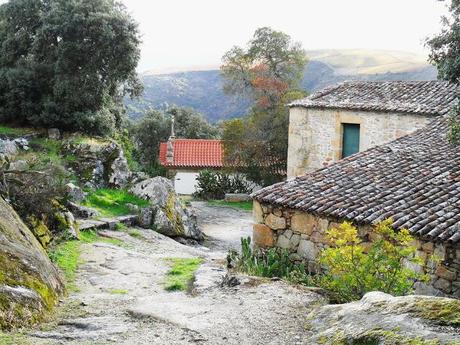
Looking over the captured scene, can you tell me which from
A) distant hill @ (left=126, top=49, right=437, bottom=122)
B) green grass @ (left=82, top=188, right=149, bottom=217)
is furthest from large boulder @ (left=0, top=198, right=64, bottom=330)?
distant hill @ (left=126, top=49, right=437, bottom=122)

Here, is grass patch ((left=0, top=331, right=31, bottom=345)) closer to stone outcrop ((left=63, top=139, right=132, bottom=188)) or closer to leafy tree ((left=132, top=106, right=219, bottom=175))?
stone outcrop ((left=63, top=139, right=132, bottom=188))

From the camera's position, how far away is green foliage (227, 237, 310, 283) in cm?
926

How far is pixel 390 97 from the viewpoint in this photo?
18.4 meters

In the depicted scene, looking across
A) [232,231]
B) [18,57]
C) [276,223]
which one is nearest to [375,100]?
[232,231]

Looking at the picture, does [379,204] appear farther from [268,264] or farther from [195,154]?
[195,154]

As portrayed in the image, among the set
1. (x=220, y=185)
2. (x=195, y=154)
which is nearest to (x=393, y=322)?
(x=220, y=185)

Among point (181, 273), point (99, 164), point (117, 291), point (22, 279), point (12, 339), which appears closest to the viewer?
point (12, 339)

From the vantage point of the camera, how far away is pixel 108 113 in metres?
19.1

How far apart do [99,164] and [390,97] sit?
354 inches

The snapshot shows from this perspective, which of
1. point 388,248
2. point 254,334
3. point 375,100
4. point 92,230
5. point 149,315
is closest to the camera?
point 254,334

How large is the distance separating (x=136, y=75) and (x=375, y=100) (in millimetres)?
7849

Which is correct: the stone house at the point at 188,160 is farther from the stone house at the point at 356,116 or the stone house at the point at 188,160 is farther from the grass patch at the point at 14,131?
the grass patch at the point at 14,131

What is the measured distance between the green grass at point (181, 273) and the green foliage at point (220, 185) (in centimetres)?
1817

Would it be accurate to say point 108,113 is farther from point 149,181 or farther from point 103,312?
point 103,312
